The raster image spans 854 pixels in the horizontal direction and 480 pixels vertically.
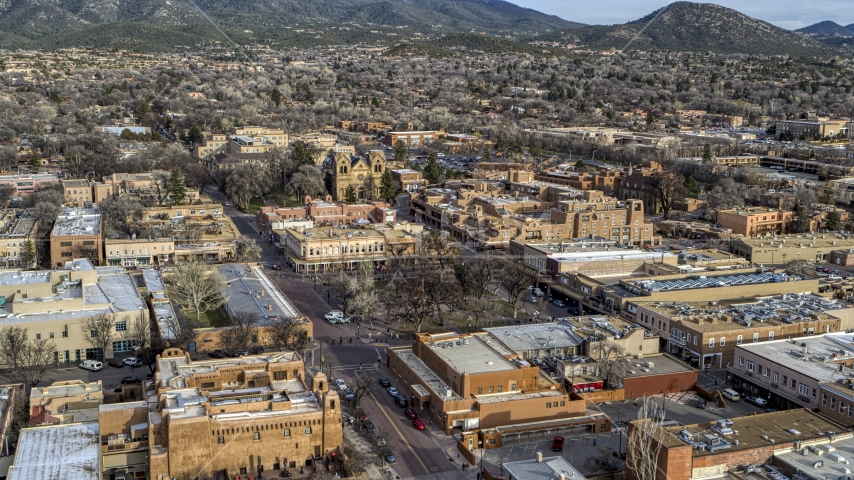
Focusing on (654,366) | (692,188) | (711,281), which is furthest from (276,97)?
(654,366)

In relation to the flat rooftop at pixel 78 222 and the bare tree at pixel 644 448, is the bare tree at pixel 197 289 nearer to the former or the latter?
the flat rooftop at pixel 78 222

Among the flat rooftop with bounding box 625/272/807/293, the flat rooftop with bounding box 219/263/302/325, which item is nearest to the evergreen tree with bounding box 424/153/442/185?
the flat rooftop with bounding box 219/263/302/325

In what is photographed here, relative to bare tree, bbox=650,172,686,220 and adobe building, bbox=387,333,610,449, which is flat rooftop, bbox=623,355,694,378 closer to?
adobe building, bbox=387,333,610,449

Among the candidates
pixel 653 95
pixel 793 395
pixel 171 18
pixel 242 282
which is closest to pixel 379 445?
pixel 793 395

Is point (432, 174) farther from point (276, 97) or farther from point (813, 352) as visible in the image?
point (276, 97)

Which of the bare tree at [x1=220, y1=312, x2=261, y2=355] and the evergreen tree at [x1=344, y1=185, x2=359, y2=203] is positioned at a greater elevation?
the evergreen tree at [x1=344, y1=185, x2=359, y2=203]
